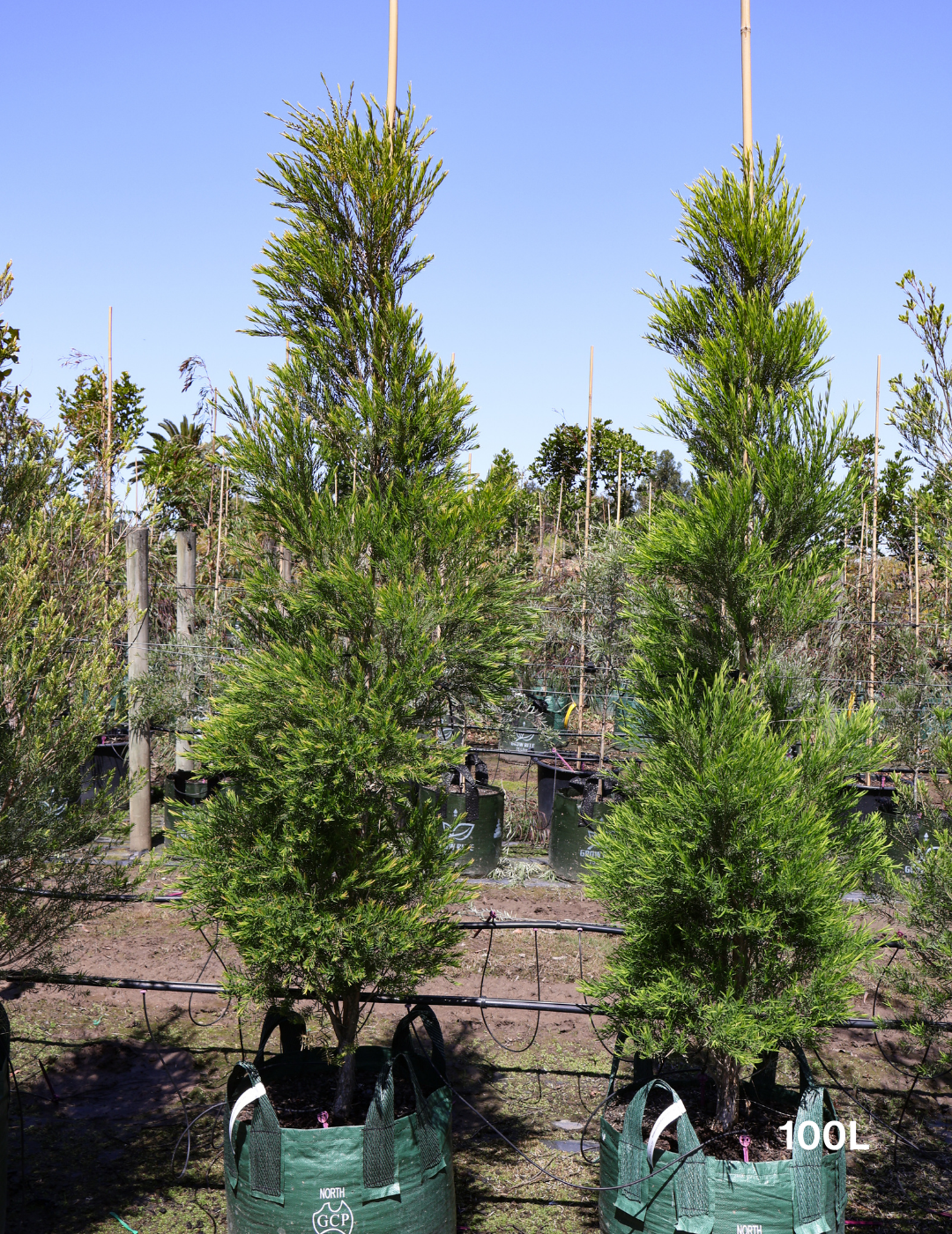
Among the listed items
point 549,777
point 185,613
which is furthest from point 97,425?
point 549,777

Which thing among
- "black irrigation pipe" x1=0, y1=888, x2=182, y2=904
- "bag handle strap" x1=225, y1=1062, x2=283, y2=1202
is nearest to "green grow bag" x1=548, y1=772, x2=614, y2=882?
"black irrigation pipe" x1=0, y1=888, x2=182, y2=904

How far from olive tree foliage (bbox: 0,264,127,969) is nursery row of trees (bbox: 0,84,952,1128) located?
0.05 ft

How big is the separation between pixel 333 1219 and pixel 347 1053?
0.57 m

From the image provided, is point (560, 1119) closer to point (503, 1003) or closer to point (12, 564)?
point (503, 1003)

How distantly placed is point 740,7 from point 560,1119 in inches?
210

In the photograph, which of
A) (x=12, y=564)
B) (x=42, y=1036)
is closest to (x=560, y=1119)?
(x=42, y=1036)

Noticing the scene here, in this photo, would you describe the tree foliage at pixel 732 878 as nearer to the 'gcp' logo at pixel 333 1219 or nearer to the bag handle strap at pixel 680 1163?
the bag handle strap at pixel 680 1163

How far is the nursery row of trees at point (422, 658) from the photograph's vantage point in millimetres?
3715

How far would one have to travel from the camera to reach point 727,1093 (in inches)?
157

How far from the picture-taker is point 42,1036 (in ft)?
20.5

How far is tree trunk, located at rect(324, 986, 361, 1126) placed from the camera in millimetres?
3963

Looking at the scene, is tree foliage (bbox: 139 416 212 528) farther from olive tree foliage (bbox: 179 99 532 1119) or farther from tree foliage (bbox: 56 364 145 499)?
olive tree foliage (bbox: 179 99 532 1119)

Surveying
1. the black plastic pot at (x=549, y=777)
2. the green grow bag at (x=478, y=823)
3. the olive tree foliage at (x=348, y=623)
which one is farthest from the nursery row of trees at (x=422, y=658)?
the black plastic pot at (x=549, y=777)

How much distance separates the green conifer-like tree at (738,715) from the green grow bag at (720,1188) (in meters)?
0.29
